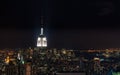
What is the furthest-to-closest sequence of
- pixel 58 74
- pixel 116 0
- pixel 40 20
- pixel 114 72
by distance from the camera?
pixel 58 74
pixel 114 72
pixel 40 20
pixel 116 0

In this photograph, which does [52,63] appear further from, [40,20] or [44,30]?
[40,20]

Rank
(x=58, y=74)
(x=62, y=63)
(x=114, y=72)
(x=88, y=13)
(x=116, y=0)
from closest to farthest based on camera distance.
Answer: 1. (x=116, y=0)
2. (x=88, y=13)
3. (x=114, y=72)
4. (x=58, y=74)
5. (x=62, y=63)

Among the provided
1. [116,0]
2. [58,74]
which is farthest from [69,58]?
[116,0]

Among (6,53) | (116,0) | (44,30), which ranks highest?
(116,0)

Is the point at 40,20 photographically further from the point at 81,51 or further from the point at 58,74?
the point at 81,51

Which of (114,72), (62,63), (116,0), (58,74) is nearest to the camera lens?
(116,0)

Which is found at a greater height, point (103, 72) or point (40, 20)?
point (40, 20)

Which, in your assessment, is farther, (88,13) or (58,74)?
(58,74)

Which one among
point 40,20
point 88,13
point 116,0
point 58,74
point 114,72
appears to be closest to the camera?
point 116,0

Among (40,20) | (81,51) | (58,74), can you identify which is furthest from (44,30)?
Result: (81,51)
